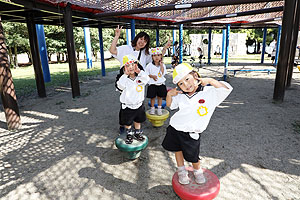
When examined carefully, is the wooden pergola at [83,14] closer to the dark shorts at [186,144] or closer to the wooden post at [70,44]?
the wooden post at [70,44]

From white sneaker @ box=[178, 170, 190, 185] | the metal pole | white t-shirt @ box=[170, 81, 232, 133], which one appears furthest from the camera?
the metal pole

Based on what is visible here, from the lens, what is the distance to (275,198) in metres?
2.56

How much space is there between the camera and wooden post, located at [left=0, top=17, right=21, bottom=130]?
4691 millimetres

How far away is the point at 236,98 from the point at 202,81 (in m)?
5.48

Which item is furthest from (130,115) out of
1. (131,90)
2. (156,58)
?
(156,58)

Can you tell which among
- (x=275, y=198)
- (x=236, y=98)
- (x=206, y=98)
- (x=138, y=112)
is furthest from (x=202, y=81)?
(x=236, y=98)

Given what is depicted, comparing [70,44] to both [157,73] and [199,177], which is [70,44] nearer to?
[157,73]

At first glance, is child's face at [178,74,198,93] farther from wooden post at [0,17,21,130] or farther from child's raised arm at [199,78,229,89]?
wooden post at [0,17,21,130]

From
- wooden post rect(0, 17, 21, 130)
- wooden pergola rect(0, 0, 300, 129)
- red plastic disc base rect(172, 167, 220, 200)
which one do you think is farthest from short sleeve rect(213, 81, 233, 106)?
wooden post rect(0, 17, 21, 130)

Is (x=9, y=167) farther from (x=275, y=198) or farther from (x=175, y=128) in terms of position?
(x=275, y=198)

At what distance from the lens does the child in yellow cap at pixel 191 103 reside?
7.41ft

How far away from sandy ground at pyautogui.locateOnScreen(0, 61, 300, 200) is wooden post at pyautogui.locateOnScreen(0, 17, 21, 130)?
259mm

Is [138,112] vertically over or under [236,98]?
over

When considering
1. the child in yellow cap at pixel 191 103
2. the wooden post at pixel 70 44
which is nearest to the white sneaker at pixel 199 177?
the child in yellow cap at pixel 191 103
